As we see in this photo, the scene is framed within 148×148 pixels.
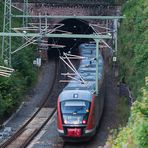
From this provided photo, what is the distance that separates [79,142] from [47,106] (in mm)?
7962

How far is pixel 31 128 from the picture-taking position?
2617cm

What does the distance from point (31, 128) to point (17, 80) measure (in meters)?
5.22

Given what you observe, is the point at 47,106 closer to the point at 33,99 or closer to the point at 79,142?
the point at 33,99

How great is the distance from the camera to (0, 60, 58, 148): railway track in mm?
23016

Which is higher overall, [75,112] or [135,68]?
[135,68]

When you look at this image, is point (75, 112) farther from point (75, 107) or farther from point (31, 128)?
point (31, 128)

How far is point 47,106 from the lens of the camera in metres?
31.1

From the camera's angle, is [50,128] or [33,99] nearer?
[50,128]

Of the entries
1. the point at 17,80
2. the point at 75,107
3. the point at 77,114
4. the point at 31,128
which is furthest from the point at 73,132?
the point at 17,80

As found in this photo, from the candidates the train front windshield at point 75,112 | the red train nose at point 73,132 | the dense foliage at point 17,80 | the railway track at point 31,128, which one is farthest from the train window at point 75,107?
the dense foliage at point 17,80

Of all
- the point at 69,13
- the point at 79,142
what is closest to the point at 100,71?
the point at 79,142

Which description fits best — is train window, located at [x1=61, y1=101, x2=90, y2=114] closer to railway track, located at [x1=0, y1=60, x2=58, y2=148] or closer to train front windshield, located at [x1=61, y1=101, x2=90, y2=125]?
train front windshield, located at [x1=61, y1=101, x2=90, y2=125]

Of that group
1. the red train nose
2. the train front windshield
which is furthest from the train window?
the red train nose

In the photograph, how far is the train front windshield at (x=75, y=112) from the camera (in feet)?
73.8
